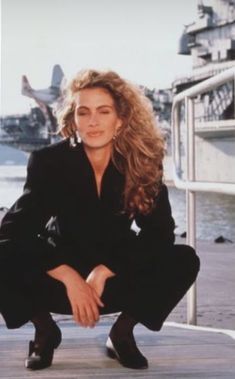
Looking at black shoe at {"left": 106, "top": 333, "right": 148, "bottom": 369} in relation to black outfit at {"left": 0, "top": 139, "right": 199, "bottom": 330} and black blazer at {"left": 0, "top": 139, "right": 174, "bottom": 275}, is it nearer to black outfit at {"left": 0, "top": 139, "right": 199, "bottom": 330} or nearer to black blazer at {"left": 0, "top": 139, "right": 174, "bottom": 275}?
black outfit at {"left": 0, "top": 139, "right": 199, "bottom": 330}

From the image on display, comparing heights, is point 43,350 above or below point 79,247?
below

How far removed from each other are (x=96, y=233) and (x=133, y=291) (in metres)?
0.18

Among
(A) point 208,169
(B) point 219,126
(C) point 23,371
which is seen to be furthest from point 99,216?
(A) point 208,169

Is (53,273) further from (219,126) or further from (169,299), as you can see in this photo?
(219,126)

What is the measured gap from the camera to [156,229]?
1786mm

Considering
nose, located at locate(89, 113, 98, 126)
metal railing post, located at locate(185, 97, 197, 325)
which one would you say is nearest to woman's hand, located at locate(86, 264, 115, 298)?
nose, located at locate(89, 113, 98, 126)

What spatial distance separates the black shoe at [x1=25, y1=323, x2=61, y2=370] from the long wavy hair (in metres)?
0.38

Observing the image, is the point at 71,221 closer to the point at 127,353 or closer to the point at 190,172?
the point at 127,353

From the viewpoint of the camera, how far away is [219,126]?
3331 cm

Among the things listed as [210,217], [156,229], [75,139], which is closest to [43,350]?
[156,229]

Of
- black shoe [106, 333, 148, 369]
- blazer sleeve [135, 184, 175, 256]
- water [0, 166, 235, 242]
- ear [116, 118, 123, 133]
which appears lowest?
water [0, 166, 235, 242]

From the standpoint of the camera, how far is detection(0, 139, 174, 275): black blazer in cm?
171

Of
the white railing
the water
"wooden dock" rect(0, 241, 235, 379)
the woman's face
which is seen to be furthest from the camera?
the water

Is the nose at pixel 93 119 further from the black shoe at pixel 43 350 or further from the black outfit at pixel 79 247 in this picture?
the black shoe at pixel 43 350
